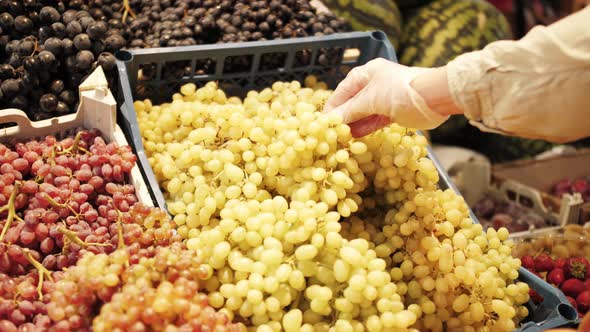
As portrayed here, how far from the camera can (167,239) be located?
4.07 feet

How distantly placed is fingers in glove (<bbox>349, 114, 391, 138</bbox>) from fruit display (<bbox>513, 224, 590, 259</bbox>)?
2.76 feet

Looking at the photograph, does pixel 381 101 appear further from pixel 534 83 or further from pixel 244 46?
pixel 244 46

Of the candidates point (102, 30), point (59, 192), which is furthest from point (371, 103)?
point (102, 30)

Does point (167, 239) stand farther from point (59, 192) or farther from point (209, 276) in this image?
point (59, 192)

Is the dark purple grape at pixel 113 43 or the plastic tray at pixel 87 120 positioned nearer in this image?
the plastic tray at pixel 87 120

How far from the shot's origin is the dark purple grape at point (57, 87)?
1616 millimetres

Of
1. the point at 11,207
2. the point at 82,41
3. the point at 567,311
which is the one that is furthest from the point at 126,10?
the point at 567,311

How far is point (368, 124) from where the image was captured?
1.36 metres

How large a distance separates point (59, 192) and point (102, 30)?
582 millimetres

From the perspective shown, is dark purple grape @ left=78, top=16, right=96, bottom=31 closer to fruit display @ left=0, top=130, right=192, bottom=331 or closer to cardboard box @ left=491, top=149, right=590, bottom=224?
fruit display @ left=0, top=130, right=192, bottom=331

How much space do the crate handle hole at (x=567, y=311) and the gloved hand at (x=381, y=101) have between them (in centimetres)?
54

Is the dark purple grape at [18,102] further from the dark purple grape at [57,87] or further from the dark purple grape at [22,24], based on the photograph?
the dark purple grape at [22,24]

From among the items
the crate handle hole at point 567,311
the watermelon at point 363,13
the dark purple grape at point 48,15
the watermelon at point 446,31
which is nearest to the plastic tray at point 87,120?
the dark purple grape at point 48,15

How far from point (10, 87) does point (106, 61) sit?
26cm
